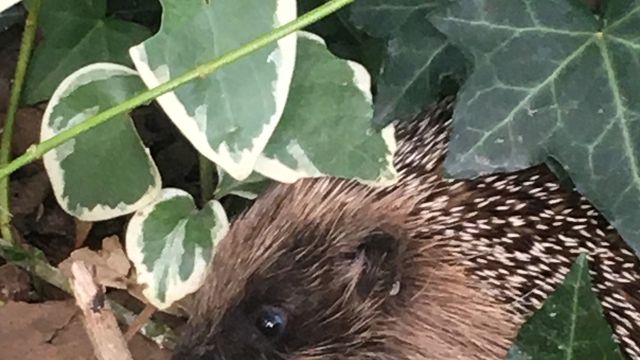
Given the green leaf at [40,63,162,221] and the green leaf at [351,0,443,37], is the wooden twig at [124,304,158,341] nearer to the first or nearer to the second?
the green leaf at [40,63,162,221]

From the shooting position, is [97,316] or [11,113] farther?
[11,113]

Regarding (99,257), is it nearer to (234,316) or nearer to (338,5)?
(234,316)

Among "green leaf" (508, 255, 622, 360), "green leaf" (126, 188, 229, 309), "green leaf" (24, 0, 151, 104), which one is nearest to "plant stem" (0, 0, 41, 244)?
"green leaf" (24, 0, 151, 104)

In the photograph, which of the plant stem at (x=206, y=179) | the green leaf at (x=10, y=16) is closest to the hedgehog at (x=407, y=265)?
the plant stem at (x=206, y=179)

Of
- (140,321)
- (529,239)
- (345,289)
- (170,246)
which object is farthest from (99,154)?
(529,239)

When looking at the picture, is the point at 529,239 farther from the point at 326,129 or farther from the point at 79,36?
the point at 79,36

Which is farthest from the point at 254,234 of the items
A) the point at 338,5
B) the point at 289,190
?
the point at 338,5
